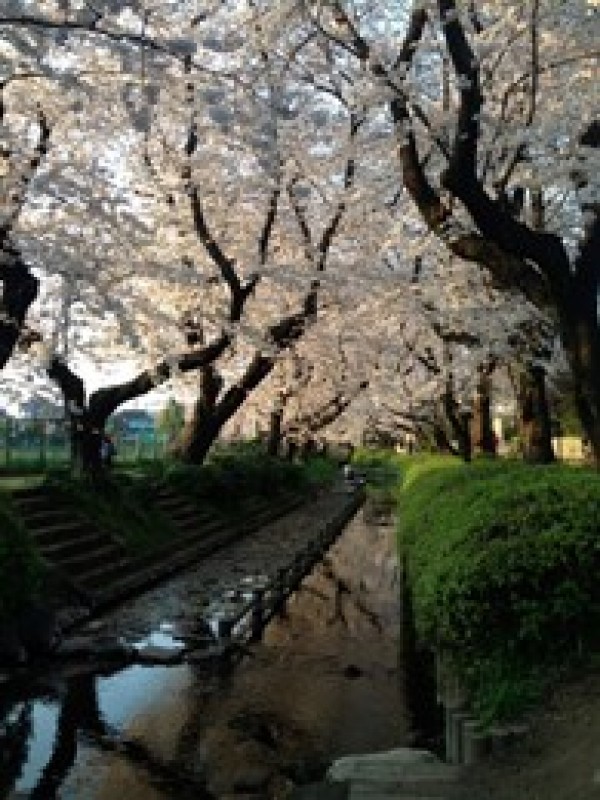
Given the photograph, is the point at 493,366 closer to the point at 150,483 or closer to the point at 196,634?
the point at 150,483

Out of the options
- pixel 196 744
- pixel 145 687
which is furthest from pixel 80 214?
pixel 196 744

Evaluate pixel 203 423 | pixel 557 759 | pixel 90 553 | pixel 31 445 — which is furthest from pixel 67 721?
pixel 31 445

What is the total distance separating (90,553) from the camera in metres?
19.3

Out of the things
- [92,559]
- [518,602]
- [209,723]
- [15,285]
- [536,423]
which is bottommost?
[209,723]

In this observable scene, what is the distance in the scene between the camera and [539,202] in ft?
68.7

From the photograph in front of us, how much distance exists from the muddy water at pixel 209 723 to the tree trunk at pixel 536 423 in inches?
319

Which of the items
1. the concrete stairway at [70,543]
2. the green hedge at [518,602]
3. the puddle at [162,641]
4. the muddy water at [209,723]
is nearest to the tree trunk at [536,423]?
the muddy water at [209,723]

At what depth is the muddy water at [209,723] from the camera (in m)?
8.80

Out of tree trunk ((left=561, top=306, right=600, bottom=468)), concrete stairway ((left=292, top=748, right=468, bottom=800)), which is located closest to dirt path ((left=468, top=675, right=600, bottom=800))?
concrete stairway ((left=292, top=748, right=468, bottom=800))

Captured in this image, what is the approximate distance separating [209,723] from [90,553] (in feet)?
29.7

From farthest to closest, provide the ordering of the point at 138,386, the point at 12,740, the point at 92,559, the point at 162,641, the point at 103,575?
the point at 138,386
the point at 92,559
the point at 103,575
the point at 162,641
the point at 12,740

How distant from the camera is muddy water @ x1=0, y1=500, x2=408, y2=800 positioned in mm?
8797

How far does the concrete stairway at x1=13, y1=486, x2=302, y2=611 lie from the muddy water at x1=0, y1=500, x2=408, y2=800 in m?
2.11

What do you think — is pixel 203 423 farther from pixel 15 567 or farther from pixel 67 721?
pixel 67 721
